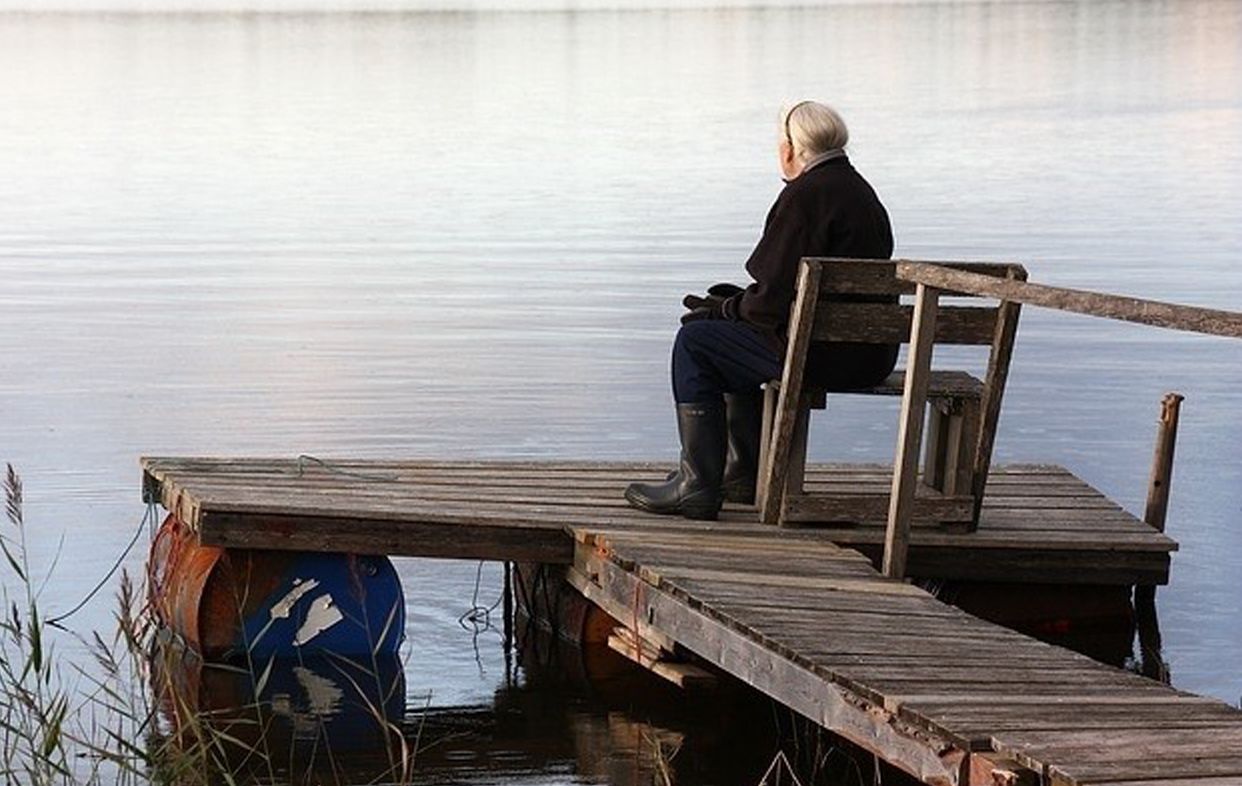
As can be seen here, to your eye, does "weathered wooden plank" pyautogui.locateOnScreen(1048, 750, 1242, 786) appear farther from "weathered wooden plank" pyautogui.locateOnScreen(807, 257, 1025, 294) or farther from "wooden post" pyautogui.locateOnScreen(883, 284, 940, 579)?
"weathered wooden plank" pyautogui.locateOnScreen(807, 257, 1025, 294)

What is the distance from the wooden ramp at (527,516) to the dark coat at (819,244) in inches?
20.8

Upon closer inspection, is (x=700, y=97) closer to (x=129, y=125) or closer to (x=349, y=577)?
(x=129, y=125)

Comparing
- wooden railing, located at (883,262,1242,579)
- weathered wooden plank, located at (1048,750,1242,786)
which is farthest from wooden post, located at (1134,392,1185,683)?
weathered wooden plank, located at (1048,750,1242,786)

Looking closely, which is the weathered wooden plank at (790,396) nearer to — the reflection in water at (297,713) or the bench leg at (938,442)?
the bench leg at (938,442)

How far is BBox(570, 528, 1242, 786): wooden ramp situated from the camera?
5910 mm

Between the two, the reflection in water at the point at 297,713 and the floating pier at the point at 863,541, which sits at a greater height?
the floating pier at the point at 863,541

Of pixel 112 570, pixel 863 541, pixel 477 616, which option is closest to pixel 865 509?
pixel 863 541

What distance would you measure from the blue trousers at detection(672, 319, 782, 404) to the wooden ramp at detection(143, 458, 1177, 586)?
0.40 m

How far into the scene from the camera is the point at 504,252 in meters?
21.2

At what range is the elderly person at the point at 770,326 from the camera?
8.46 meters

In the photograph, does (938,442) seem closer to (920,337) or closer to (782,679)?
(920,337)

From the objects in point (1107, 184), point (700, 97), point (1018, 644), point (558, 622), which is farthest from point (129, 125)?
point (1018, 644)

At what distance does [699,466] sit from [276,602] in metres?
1.33

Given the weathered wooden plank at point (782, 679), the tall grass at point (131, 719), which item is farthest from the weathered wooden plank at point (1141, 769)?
the tall grass at point (131, 719)
